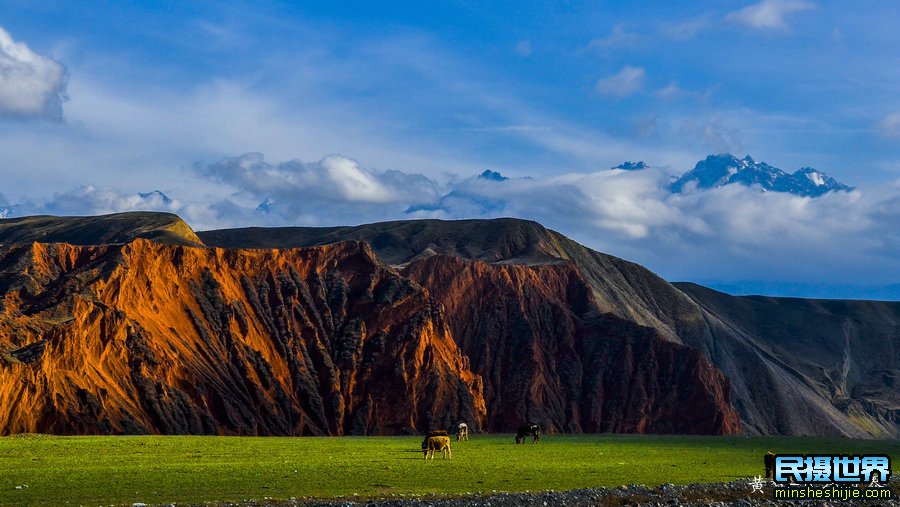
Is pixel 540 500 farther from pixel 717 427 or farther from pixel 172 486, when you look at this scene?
pixel 717 427

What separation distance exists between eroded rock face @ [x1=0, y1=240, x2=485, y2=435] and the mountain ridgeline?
207mm

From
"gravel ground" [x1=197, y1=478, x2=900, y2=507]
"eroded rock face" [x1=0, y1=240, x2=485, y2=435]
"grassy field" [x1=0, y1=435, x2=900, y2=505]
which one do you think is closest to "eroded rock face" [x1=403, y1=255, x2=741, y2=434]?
"eroded rock face" [x1=0, y1=240, x2=485, y2=435]

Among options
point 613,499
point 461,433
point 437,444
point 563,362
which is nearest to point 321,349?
point 461,433

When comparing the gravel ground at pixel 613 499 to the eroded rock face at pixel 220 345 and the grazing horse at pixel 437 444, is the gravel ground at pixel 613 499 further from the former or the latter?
the eroded rock face at pixel 220 345

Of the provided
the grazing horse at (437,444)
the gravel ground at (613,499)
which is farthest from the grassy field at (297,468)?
the gravel ground at (613,499)

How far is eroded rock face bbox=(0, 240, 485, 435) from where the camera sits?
98.4 m

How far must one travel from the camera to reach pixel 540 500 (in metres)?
47.5

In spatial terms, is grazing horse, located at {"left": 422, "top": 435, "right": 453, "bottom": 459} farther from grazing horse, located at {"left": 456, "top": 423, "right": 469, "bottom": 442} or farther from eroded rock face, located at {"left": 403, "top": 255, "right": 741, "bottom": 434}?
eroded rock face, located at {"left": 403, "top": 255, "right": 741, "bottom": 434}

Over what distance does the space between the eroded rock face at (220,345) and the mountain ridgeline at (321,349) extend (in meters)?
0.21

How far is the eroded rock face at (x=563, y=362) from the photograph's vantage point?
159 m

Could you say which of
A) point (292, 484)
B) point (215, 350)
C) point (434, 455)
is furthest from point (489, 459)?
point (215, 350)

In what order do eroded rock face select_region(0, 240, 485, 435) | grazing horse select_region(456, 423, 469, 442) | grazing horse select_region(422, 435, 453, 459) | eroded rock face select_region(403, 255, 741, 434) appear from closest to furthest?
grazing horse select_region(422, 435, 453, 459), grazing horse select_region(456, 423, 469, 442), eroded rock face select_region(0, 240, 485, 435), eroded rock face select_region(403, 255, 741, 434)

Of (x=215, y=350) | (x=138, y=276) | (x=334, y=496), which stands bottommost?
(x=334, y=496)

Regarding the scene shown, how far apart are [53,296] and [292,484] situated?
68.9m
